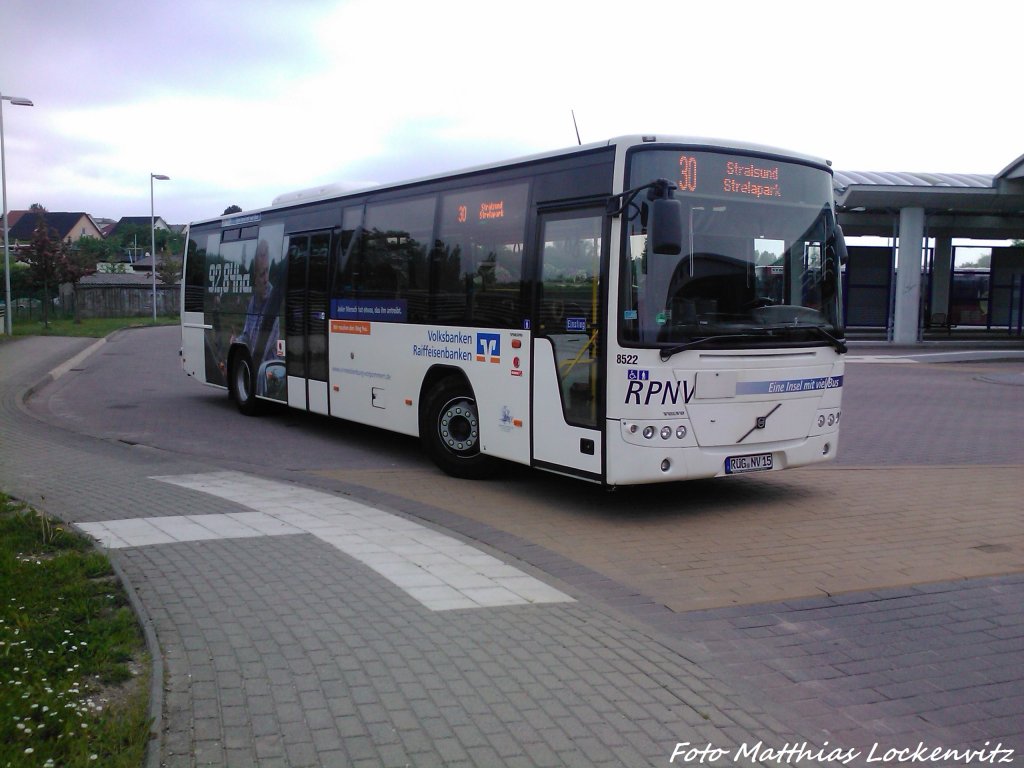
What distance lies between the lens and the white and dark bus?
803 centimetres

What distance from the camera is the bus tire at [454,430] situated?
1013 cm

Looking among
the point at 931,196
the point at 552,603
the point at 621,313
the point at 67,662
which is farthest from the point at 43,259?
the point at 67,662

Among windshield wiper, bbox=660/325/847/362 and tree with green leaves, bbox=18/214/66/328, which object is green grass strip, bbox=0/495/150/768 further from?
tree with green leaves, bbox=18/214/66/328

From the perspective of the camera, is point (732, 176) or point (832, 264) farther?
point (832, 264)

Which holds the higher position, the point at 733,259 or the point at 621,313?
the point at 733,259

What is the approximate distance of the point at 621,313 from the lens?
8.00 metres

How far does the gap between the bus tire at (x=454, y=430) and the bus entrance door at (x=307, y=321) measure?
8.94 feet

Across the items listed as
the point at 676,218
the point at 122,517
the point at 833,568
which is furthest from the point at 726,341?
the point at 122,517

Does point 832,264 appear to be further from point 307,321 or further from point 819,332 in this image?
point 307,321

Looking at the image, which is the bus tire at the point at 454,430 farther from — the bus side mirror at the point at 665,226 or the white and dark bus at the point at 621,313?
the bus side mirror at the point at 665,226

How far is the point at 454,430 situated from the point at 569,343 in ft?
7.42

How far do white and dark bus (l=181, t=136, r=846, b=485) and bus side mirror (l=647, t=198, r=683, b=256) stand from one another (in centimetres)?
1

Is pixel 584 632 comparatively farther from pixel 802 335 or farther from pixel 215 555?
pixel 802 335

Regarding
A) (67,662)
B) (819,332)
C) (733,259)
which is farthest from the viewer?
(819,332)
